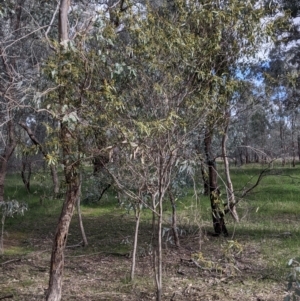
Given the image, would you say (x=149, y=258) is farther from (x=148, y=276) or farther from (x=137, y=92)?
(x=137, y=92)

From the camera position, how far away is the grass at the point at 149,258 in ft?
19.7

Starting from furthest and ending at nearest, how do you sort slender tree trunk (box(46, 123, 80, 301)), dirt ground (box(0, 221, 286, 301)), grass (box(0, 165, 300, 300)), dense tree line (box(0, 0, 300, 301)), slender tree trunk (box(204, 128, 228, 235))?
1. slender tree trunk (box(204, 128, 228, 235))
2. grass (box(0, 165, 300, 300))
3. dirt ground (box(0, 221, 286, 301))
4. slender tree trunk (box(46, 123, 80, 301))
5. dense tree line (box(0, 0, 300, 301))

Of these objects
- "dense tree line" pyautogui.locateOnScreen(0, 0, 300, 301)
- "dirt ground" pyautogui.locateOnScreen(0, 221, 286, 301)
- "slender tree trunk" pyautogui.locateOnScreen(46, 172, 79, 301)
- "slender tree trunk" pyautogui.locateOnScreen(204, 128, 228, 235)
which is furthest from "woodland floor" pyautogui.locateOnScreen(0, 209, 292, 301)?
"dense tree line" pyautogui.locateOnScreen(0, 0, 300, 301)

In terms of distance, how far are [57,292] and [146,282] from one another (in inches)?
63.6

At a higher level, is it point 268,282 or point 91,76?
point 91,76

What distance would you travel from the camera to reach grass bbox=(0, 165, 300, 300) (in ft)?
19.7

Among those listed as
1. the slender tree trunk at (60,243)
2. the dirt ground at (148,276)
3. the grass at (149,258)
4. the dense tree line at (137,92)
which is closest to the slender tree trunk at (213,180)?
the grass at (149,258)

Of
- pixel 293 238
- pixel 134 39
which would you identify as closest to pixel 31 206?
pixel 293 238

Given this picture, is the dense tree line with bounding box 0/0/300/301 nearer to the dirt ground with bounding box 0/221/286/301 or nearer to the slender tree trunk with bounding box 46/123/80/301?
the slender tree trunk with bounding box 46/123/80/301

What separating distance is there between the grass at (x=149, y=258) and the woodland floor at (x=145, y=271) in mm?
12

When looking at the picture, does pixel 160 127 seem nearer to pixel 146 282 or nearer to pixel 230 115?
pixel 230 115

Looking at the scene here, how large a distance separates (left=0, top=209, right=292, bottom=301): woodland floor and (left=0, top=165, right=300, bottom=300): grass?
1 cm

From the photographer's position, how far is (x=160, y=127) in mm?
4203

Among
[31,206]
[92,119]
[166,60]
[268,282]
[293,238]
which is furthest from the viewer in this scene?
[31,206]
